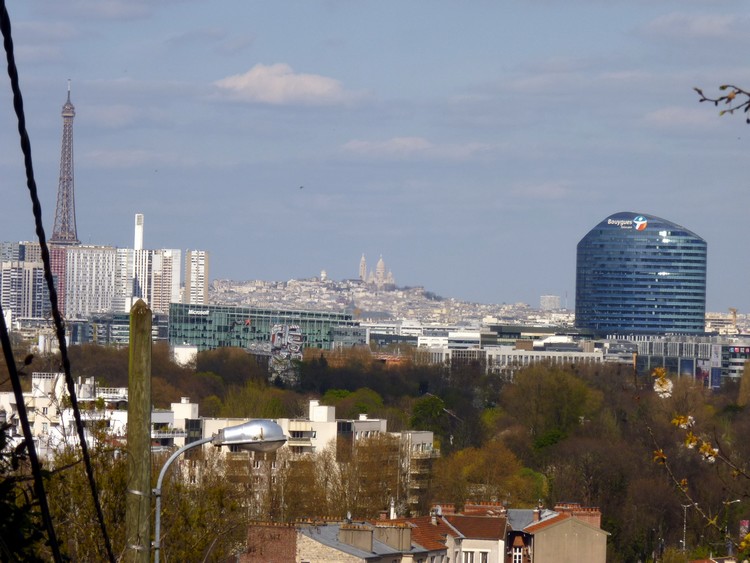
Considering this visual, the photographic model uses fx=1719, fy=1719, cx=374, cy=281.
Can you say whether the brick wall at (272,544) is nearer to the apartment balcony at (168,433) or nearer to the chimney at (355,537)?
the chimney at (355,537)

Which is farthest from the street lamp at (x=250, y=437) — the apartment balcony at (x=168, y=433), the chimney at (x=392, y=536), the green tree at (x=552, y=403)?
the green tree at (x=552, y=403)

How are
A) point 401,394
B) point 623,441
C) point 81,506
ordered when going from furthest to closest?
1. point 401,394
2. point 623,441
3. point 81,506

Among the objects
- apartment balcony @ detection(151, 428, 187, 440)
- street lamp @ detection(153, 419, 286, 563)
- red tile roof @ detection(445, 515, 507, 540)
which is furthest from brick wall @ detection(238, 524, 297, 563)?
apartment balcony @ detection(151, 428, 187, 440)

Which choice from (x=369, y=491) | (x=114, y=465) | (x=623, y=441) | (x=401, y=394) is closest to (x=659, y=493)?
(x=369, y=491)

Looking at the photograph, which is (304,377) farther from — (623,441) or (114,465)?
(114,465)

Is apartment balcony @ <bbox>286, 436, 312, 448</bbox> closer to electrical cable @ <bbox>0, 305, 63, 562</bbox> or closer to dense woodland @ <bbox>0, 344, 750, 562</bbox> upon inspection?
dense woodland @ <bbox>0, 344, 750, 562</bbox>
